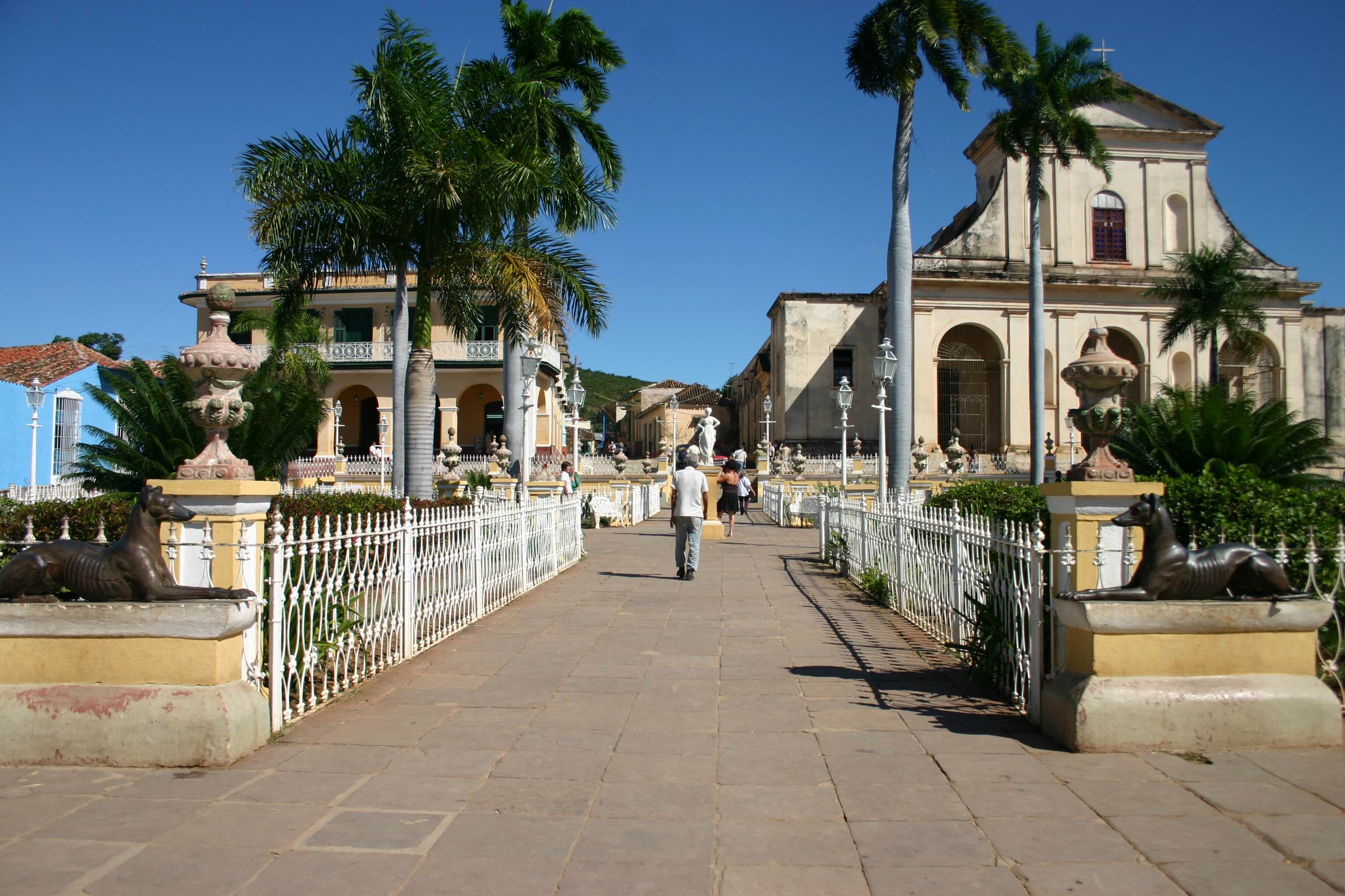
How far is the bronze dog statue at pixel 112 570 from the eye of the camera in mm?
4457

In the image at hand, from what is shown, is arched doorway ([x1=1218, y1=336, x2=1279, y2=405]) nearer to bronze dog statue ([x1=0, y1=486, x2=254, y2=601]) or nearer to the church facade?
the church facade

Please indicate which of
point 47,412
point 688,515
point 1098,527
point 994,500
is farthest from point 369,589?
point 47,412

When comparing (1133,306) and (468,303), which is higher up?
(1133,306)

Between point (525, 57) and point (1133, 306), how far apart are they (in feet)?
91.4

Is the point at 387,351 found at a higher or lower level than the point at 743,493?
higher

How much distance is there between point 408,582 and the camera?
6.72 meters

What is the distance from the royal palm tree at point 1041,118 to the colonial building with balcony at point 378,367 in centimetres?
1727

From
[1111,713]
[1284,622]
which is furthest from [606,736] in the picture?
[1284,622]

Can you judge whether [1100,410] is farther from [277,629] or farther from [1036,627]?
[277,629]

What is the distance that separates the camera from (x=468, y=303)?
13.7m

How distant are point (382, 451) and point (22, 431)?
33.5ft

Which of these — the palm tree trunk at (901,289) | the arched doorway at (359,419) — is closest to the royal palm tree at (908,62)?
the palm tree trunk at (901,289)

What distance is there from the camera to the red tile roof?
2828 centimetres

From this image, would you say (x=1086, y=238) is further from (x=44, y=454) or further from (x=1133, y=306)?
(x=44, y=454)
